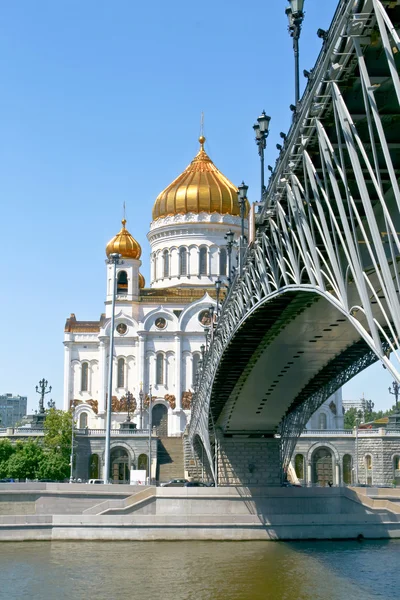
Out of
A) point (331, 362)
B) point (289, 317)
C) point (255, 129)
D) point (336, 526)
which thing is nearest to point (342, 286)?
point (255, 129)

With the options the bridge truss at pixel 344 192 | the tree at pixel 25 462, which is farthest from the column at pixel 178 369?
the bridge truss at pixel 344 192

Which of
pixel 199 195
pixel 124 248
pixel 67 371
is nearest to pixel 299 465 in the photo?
pixel 67 371

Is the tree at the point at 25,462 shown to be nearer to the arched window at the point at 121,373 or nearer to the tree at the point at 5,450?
the tree at the point at 5,450

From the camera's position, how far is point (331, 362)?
35.7m

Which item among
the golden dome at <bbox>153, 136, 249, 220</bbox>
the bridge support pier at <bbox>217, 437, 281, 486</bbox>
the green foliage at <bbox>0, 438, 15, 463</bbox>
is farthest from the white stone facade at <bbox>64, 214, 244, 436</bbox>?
the bridge support pier at <bbox>217, 437, 281, 486</bbox>

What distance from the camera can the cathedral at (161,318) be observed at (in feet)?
261

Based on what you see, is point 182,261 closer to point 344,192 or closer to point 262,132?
point 262,132

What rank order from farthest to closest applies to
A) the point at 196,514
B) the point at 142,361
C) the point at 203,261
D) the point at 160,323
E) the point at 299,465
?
1. the point at 203,261
2. the point at 160,323
3. the point at 142,361
4. the point at 299,465
5. the point at 196,514

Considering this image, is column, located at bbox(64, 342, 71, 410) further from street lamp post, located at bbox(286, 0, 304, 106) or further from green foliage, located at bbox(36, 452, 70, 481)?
street lamp post, located at bbox(286, 0, 304, 106)

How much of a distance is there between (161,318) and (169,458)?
13393mm

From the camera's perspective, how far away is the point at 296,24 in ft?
67.1

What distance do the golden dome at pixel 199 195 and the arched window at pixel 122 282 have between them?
24.9 ft

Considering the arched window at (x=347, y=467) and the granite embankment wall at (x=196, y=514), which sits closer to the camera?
the granite embankment wall at (x=196, y=514)

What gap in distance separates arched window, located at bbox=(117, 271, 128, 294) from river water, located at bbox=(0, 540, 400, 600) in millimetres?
44119
